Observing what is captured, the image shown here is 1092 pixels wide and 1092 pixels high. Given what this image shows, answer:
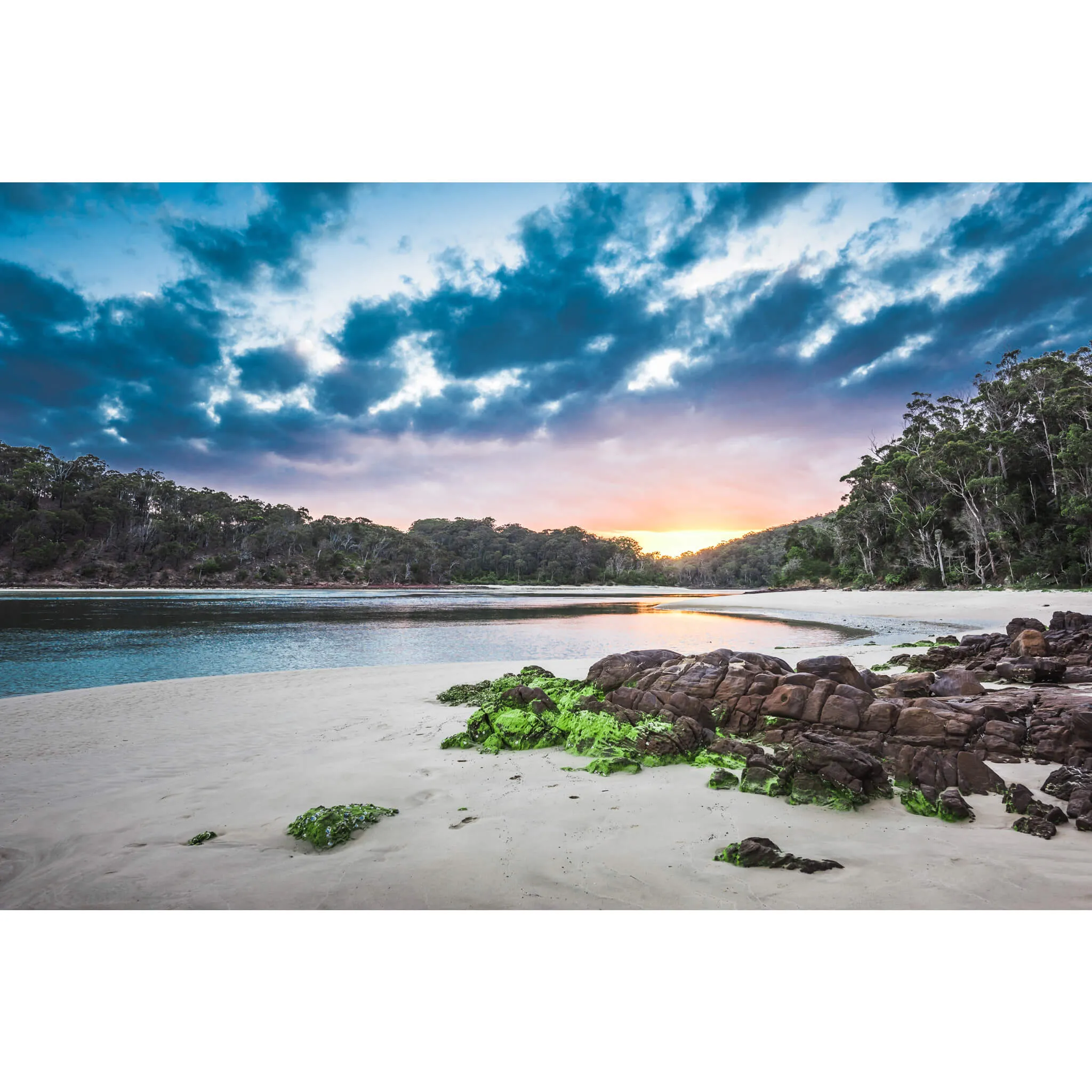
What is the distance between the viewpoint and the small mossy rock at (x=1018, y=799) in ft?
9.75

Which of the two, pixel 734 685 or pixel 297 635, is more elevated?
pixel 734 685

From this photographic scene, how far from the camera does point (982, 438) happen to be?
29219 mm

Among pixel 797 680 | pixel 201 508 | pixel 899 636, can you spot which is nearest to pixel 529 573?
pixel 201 508

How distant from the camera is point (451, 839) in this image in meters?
2.86

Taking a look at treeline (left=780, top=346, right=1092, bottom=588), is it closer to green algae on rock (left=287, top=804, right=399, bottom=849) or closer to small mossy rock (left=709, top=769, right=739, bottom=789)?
small mossy rock (left=709, top=769, right=739, bottom=789)

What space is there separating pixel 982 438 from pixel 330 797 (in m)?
38.6

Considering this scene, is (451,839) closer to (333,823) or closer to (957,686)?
(333,823)

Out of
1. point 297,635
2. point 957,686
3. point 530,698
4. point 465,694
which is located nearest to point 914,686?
point 957,686

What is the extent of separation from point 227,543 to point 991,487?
7193 cm

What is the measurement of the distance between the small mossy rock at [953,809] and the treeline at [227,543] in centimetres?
1508

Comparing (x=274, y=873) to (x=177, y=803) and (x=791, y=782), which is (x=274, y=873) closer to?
(x=177, y=803)

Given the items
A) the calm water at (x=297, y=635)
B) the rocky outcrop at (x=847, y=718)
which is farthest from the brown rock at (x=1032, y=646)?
the calm water at (x=297, y=635)

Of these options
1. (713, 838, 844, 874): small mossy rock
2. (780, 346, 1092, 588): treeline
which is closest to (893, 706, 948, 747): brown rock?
(713, 838, 844, 874): small mossy rock

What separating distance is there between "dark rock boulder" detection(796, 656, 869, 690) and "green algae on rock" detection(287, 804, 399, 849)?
4570 millimetres
